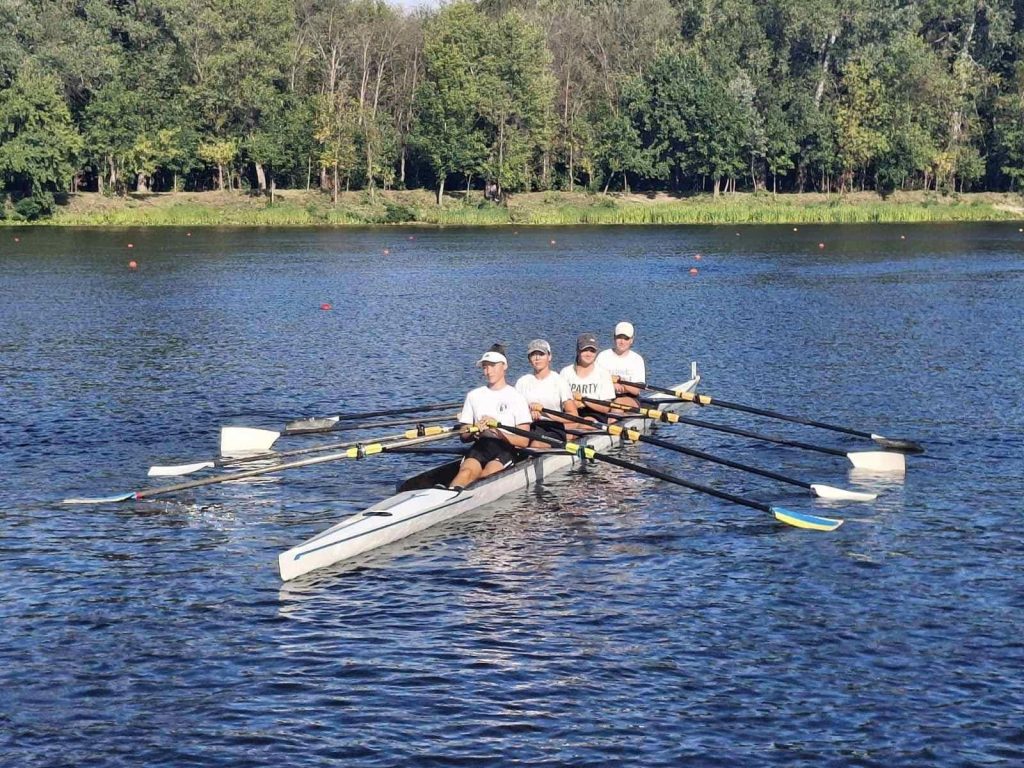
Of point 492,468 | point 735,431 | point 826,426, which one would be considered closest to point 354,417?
point 492,468

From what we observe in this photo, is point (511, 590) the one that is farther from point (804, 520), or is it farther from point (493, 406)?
point (804, 520)

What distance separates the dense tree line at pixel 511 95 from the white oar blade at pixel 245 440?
3457 inches

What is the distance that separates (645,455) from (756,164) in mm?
110003

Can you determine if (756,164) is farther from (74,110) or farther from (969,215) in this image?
(74,110)

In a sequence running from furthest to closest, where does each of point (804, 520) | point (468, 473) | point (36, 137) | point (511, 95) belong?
1. point (511, 95)
2. point (36, 137)
3. point (468, 473)
4. point (804, 520)

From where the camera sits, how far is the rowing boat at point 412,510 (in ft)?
58.9

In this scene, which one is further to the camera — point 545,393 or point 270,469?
point 545,393

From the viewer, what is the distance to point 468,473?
21.3 metres

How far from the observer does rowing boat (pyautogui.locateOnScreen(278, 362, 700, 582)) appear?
706 inches

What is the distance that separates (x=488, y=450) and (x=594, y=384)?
4.80 m

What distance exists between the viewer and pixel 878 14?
128875 mm

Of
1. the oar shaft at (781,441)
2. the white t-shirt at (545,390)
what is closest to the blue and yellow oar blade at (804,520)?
the oar shaft at (781,441)

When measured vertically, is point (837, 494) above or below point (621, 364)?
below

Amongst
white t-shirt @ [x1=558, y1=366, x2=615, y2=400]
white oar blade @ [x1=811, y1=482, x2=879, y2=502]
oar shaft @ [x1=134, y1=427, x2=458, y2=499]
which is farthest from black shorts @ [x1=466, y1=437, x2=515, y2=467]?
white oar blade @ [x1=811, y1=482, x2=879, y2=502]
